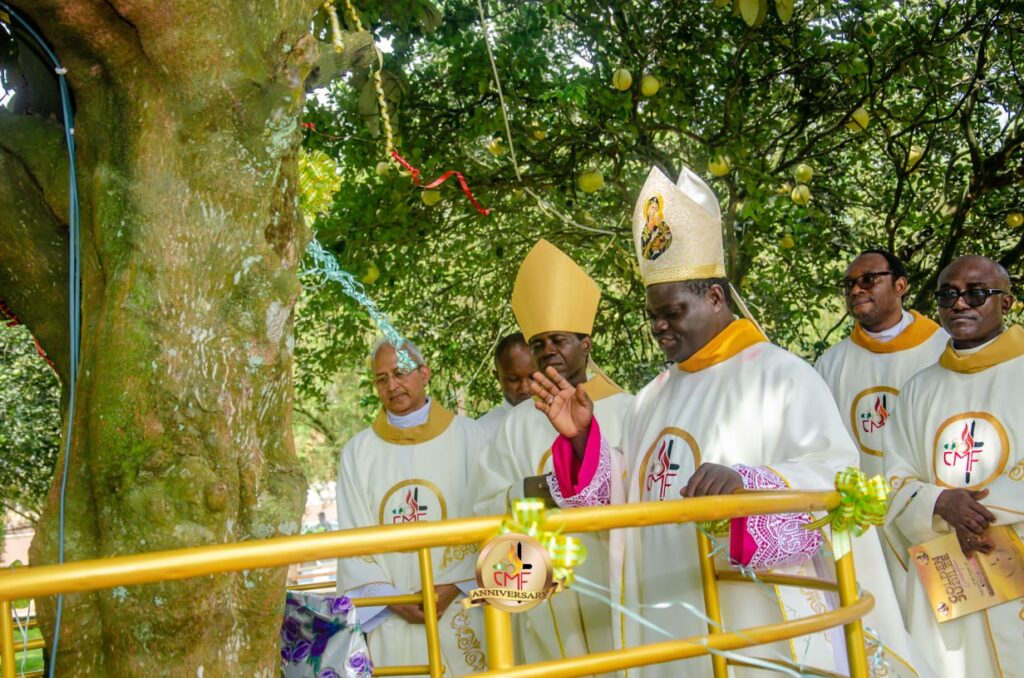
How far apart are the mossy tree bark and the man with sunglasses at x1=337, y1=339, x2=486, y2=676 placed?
2.77 m

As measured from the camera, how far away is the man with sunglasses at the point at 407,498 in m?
5.34

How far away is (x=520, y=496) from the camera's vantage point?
4.94 metres

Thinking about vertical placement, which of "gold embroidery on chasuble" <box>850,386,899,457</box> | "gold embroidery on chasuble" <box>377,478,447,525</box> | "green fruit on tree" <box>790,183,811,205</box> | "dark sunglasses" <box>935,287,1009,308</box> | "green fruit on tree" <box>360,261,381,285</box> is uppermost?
"green fruit on tree" <box>790,183,811,205</box>

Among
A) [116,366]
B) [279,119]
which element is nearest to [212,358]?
[116,366]

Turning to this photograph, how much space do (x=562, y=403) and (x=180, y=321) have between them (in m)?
1.48

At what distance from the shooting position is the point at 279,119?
265 centimetres

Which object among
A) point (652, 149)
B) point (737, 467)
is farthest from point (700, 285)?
point (652, 149)

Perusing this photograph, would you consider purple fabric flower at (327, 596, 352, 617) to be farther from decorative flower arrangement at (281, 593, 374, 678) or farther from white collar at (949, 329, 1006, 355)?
white collar at (949, 329, 1006, 355)

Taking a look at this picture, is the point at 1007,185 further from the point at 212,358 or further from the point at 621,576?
the point at 212,358

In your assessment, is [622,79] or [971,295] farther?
[622,79]

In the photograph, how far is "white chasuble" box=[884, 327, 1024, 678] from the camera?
15.4ft

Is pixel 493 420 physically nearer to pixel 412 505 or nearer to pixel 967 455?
pixel 412 505

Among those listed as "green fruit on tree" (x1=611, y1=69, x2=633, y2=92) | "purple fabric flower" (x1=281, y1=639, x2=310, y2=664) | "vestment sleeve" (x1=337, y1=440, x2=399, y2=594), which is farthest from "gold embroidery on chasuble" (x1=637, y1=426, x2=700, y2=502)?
"green fruit on tree" (x1=611, y1=69, x2=633, y2=92)

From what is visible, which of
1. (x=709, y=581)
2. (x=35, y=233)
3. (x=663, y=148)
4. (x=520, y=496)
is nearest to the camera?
(x=35, y=233)
